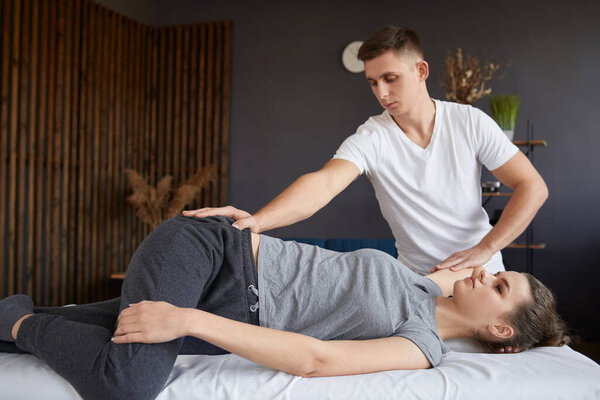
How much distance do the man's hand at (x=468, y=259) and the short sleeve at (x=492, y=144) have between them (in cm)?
36

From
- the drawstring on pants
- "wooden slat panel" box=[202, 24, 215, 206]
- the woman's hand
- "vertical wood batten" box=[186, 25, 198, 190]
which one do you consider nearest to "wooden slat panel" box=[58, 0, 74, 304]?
"vertical wood batten" box=[186, 25, 198, 190]

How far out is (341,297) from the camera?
1616 mm

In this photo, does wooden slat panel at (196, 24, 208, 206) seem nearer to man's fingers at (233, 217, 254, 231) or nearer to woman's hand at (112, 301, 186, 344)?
man's fingers at (233, 217, 254, 231)

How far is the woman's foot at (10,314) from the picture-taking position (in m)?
1.53

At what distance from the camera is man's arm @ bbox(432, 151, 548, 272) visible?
1964mm

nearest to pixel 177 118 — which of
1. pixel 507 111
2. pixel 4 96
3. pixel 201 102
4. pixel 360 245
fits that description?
pixel 201 102

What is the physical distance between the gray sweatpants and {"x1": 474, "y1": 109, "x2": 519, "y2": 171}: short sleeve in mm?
1018

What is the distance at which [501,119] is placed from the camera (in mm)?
4242

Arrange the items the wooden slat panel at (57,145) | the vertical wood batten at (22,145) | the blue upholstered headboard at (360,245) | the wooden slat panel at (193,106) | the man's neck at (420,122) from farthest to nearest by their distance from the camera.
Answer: the wooden slat panel at (193,106)
the wooden slat panel at (57,145)
the vertical wood batten at (22,145)
the blue upholstered headboard at (360,245)
the man's neck at (420,122)

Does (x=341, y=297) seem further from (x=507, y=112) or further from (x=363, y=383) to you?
(x=507, y=112)

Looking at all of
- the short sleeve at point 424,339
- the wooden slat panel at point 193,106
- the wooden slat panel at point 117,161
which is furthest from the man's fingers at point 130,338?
the wooden slat panel at point 193,106

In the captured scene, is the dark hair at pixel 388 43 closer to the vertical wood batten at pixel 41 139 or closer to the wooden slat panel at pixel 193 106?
the vertical wood batten at pixel 41 139

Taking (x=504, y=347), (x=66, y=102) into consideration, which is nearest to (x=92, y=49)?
(x=66, y=102)

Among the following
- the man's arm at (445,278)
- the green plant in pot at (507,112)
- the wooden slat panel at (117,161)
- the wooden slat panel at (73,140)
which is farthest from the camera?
the wooden slat panel at (117,161)
